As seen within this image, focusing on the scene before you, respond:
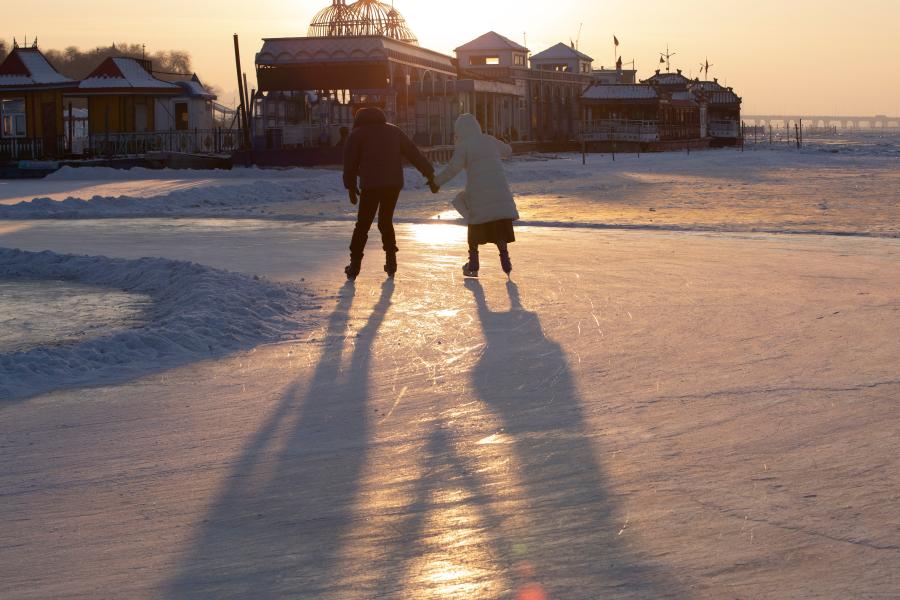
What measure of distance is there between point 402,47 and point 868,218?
29794mm

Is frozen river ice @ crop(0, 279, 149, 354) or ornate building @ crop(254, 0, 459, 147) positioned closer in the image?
frozen river ice @ crop(0, 279, 149, 354)

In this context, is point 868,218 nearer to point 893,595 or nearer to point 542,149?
point 893,595

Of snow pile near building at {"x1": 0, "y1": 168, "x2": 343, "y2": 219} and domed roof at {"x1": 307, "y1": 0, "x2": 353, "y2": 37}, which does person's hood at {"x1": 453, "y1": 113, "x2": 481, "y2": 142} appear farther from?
domed roof at {"x1": 307, "y1": 0, "x2": 353, "y2": 37}

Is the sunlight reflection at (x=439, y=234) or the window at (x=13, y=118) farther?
the window at (x=13, y=118)

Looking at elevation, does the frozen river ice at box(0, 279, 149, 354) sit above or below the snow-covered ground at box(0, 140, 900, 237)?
below

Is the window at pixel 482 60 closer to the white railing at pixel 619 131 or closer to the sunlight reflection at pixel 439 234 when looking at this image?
the white railing at pixel 619 131

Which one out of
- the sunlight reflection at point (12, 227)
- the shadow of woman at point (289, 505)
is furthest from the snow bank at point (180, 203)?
the shadow of woman at point (289, 505)

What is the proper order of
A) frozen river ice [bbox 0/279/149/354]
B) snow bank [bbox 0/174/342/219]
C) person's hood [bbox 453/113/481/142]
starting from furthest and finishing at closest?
1. snow bank [bbox 0/174/342/219]
2. person's hood [bbox 453/113/481/142]
3. frozen river ice [bbox 0/279/149/354]

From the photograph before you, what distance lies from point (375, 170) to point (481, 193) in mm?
965

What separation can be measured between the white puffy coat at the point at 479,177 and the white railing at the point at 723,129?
87966 mm

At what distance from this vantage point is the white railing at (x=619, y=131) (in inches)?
2928

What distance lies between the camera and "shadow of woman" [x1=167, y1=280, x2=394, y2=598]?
335cm

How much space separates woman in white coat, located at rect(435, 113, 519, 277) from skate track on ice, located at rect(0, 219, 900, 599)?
181cm

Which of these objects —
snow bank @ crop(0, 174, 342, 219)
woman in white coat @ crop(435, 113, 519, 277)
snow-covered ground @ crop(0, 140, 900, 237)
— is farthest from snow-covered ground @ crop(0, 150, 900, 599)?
snow bank @ crop(0, 174, 342, 219)
